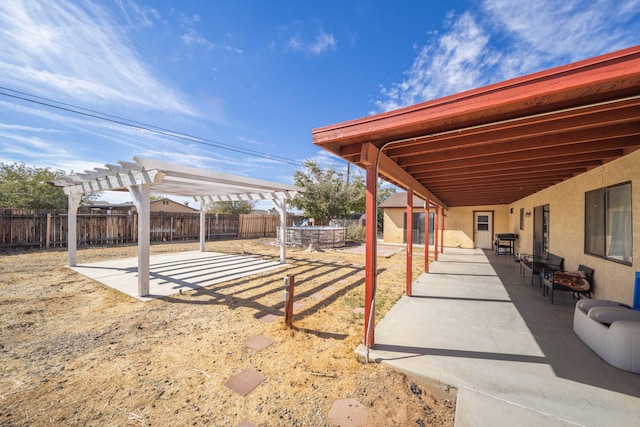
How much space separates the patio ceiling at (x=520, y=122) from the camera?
1541 mm

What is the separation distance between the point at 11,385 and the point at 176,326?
150cm

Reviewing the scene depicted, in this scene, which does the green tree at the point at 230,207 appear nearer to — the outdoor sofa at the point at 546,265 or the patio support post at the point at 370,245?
the outdoor sofa at the point at 546,265

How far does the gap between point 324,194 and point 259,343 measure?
14.0m

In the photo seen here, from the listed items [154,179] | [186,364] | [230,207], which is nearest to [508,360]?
[186,364]

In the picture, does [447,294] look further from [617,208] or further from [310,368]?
[310,368]

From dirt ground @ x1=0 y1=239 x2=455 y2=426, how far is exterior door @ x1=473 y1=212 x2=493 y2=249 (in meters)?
11.1

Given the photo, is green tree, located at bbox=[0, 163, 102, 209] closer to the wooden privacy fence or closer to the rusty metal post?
the wooden privacy fence

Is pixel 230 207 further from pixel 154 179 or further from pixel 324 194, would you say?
pixel 154 179

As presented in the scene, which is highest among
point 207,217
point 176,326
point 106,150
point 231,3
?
point 231,3

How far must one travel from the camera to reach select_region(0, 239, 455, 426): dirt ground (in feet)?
6.31

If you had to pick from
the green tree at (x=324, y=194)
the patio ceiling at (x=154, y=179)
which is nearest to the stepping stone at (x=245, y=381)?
the patio ceiling at (x=154, y=179)

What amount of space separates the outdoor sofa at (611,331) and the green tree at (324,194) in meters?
13.8

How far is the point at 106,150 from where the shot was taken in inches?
655

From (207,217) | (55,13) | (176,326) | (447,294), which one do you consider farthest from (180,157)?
(447,294)
